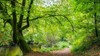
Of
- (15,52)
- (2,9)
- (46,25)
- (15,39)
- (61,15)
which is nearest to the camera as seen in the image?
(2,9)

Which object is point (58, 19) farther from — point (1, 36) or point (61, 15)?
point (1, 36)

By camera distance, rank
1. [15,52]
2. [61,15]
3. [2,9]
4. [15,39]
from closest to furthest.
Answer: [2,9] → [15,52] → [15,39] → [61,15]

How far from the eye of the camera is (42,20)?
21.9 metres

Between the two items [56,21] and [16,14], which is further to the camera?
[56,21]

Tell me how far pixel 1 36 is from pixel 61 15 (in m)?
6.28

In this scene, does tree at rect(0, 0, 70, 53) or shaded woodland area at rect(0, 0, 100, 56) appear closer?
tree at rect(0, 0, 70, 53)

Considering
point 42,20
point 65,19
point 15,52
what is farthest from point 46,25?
point 15,52

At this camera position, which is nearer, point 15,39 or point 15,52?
point 15,52

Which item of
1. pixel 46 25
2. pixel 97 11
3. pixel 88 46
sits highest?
pixel 97 11

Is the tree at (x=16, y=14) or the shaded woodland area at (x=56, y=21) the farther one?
the shaded woodland area at (x=56, y=21)

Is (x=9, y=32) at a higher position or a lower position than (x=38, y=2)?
lower

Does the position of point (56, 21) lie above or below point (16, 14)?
below

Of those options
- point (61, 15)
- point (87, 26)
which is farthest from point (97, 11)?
point (61, 15)

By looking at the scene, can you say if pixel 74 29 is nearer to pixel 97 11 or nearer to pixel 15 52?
pixel 97 11
